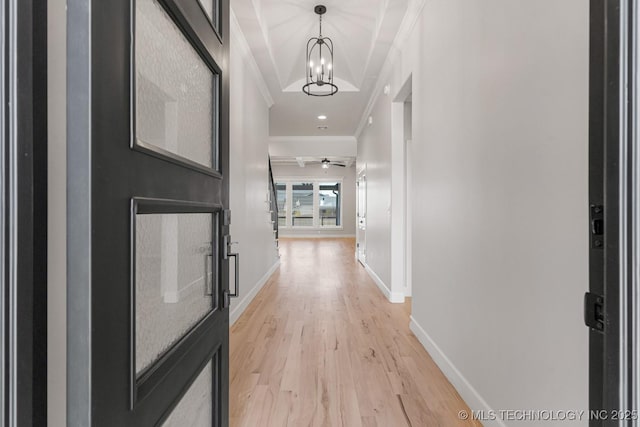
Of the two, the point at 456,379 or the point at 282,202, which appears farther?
the point at 282,202

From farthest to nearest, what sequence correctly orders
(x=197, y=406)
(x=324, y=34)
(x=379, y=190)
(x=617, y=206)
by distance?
1. (x=379, y=190)
2. (x=324, y=34)
3. (x=197, y=406)
4. (x=617, y=206)

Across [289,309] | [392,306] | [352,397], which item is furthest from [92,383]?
[392,306]

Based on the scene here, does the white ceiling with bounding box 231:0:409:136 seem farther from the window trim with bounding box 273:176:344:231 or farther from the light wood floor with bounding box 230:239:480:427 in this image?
the window trim with bounding box 273:176:344:231

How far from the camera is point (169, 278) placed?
90 cm

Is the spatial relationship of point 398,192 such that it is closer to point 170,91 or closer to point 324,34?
point 324,34

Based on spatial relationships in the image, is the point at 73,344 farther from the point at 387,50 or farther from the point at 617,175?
the point at 387,50

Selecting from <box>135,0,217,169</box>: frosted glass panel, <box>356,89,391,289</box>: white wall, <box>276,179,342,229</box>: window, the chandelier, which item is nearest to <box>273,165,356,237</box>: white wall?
<box>276,179,342,229</box>: window

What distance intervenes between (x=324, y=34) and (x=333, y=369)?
11.0 feet

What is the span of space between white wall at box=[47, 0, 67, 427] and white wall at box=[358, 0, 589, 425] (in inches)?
51.7

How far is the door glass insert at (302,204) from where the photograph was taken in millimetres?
12727

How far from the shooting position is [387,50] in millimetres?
3527

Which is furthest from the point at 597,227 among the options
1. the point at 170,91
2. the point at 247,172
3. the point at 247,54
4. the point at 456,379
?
the point at 247,54

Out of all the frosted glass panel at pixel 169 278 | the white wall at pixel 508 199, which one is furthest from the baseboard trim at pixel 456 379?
the frosted glass panel at pixel 169 278

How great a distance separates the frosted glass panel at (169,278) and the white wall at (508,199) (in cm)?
118
